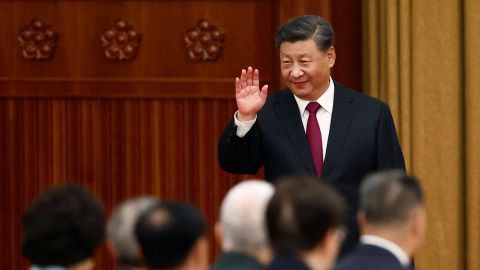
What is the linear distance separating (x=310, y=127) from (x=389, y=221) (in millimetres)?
1593

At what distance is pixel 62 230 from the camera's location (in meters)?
3.33

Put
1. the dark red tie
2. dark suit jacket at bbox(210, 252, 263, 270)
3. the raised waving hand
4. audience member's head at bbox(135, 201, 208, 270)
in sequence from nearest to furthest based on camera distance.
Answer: audience member's head at bbox(135, 201, 208, 270), dark suit jacket at bbox(210, 252, 263, 270), the raised waving hand, the dark red tie

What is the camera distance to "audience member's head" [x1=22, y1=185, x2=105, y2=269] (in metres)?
3.33

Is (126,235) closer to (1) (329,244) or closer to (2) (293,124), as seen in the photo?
(1) (329,244)

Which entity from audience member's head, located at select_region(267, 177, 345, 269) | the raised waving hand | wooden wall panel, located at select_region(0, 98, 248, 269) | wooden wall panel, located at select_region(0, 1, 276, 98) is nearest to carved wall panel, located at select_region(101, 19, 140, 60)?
wooden wall panel, located at select_region(0, 1, 276, 98)

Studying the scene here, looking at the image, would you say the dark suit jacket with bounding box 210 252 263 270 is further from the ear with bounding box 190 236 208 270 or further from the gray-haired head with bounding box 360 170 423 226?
the gray-haired head with bounding box 360 170 423 226

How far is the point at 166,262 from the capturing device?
3.22 meters

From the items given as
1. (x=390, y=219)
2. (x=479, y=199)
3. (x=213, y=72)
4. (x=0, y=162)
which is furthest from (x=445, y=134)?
(x=390, y=219)

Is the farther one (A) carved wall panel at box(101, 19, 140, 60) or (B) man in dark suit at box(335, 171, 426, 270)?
(A) carved wall panel at box(101, 19, 140, 60)

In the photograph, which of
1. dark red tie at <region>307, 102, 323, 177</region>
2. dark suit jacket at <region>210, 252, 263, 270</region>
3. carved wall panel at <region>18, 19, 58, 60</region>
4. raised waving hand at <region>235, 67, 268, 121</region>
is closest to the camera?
dark suit jacket at <region>210, 252, 263, 270</region>

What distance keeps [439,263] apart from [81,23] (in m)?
1.98

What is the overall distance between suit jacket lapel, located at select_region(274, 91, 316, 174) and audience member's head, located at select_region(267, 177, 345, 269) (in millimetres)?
1615

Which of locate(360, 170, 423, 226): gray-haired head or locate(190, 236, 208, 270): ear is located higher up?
locate(360, 170, 423, 226): gray-haired head

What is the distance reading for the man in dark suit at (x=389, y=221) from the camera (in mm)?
3389
